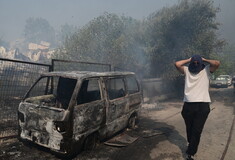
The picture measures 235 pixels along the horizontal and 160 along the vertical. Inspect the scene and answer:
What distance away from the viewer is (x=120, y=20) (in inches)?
862

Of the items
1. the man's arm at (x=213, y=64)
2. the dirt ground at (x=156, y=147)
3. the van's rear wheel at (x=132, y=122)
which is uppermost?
the man's arm at (x=213, y=64)

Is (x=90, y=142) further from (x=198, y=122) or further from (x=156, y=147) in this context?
(x=198, y=122)

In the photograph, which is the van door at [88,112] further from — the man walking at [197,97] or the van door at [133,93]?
the man walking at [197,97]

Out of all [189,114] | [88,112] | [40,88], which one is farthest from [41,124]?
[189,114]

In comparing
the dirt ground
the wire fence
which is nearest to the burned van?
the dirt ground

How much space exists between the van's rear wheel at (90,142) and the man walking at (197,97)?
2182mm

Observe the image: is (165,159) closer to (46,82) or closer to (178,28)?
(46,82)

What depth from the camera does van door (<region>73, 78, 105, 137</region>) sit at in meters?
4.07

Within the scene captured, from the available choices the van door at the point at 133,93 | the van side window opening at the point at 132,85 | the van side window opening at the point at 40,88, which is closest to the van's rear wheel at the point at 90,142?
the van door at the point at 133,93

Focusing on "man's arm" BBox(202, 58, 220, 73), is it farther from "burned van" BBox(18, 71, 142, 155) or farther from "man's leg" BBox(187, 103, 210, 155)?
"burned van" BBox(18, 71, 142, 155)

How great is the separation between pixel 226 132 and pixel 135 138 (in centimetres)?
330

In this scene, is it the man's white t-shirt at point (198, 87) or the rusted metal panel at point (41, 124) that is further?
the man's white t-shirt at point (198, 87)

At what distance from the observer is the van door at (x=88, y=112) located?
4.07m

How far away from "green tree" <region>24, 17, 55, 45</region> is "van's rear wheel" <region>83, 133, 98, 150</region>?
4289 inches
